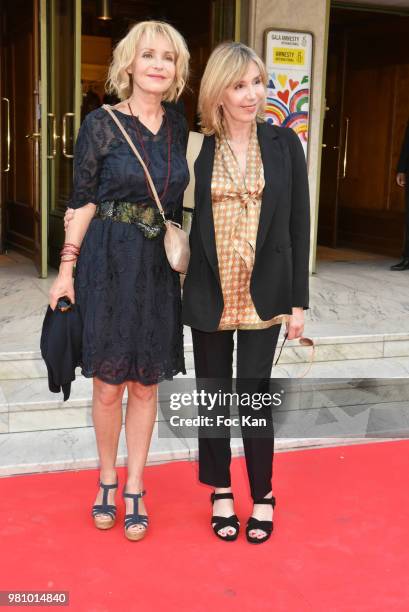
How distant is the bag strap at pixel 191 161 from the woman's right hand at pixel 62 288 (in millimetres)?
443

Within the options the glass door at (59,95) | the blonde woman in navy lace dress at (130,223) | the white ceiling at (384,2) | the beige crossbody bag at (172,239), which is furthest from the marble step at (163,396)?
the white ceiling at (384,2)

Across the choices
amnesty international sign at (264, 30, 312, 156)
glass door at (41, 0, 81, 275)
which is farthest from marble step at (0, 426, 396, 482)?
amnesty international sign at (264, 30, 312, 156)

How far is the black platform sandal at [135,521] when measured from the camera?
257 cm

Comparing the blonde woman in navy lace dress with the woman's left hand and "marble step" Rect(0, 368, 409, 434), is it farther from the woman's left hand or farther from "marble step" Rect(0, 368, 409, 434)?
"marble step" Rect(0, 368, 409, 434)

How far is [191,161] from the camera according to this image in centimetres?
250

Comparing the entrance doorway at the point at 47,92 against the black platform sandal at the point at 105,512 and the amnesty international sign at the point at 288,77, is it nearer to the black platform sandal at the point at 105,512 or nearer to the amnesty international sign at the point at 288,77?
the amnesty international sign at the point at 288,77

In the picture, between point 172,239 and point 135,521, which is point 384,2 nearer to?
point 172,239

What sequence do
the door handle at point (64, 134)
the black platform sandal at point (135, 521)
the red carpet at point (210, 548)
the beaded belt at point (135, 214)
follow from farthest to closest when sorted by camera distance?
the door handle at point (64, 134), the black platform sandal at point (135, 521), the beaded belt at point (135, 214), the red carpet at point (210, 548)

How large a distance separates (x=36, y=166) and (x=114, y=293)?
354 cm

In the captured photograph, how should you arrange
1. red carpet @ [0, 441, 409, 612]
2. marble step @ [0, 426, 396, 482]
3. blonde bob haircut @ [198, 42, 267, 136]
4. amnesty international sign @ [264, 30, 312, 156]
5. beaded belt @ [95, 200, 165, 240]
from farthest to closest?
amnesty international sign @ [264, 30, 312, 156], marble step @ [0, 426, 396, 482], beaded belt @ [95, 200, 165, 240], blonde bob haircut @ [198, 42, 267, 136], red carpet @ [0, 441, 409, 612]

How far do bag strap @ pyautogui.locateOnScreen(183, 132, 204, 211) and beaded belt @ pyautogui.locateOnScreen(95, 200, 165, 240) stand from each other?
0.11 m

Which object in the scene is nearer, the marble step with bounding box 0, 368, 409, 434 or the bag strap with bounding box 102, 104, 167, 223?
the bag strap with bounding box 102, 104, 167, 223

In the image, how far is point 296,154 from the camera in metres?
2.51

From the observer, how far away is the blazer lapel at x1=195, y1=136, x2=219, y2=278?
2.44 meters
